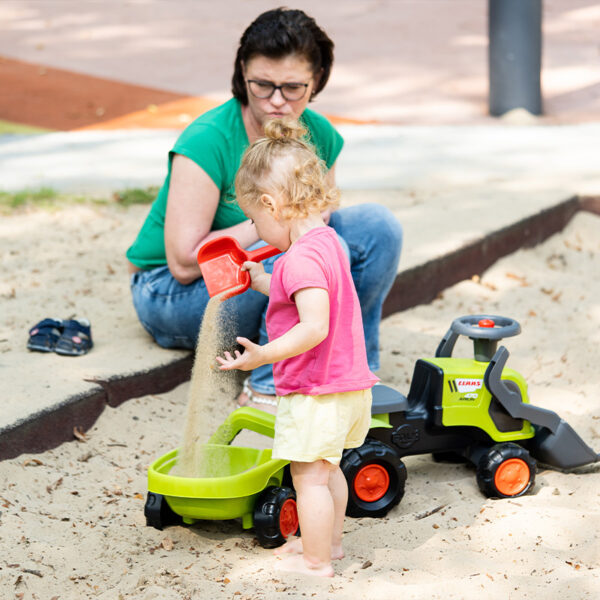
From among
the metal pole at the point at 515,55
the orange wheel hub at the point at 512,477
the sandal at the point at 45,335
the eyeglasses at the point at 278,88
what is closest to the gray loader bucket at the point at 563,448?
the orange wheel hub at the point at 512,477

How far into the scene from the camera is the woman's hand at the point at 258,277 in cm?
245

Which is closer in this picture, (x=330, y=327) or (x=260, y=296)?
(x=330, y=327)

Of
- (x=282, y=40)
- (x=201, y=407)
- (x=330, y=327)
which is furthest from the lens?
(x=282, y=40)

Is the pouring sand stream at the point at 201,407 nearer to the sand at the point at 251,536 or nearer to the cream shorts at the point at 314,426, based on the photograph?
the sand at the point at 251,536

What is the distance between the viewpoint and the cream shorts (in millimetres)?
2238

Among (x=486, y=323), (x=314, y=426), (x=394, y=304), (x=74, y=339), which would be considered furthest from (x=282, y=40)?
(x=394, y=304)

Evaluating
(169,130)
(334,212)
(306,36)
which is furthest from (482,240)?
(169,130)

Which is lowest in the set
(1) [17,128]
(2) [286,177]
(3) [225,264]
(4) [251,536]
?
(4) [251,536]

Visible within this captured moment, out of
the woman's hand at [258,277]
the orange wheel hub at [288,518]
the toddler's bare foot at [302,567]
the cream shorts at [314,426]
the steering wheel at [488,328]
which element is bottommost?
the toddler's bare foot at [302,567]

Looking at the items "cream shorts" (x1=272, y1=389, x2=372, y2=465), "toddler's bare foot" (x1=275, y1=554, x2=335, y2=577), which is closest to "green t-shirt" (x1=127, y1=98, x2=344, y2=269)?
"cream shorts" (x1=272, y1=389, x2=372, y2=465)

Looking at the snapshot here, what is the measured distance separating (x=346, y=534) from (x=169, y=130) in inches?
203

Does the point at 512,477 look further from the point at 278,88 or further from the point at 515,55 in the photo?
the point at 515,55

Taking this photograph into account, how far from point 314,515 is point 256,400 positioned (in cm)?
104

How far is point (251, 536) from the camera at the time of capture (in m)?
2.54
